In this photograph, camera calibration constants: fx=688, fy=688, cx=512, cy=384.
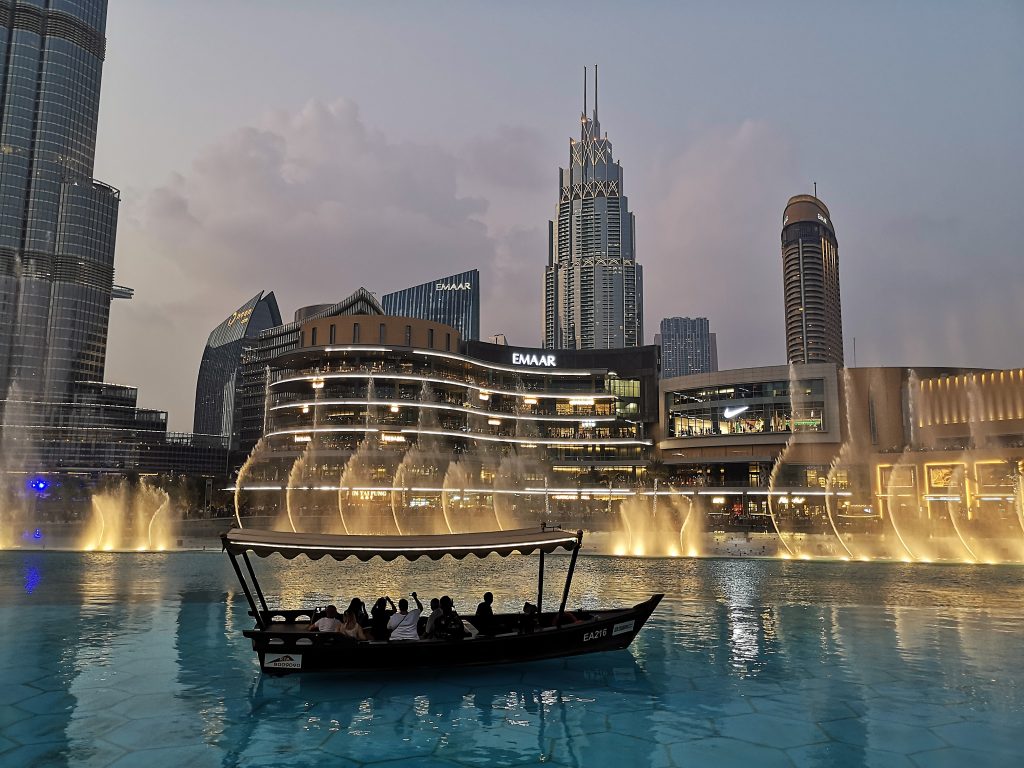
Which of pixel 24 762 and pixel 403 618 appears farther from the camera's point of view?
pixel 403 618

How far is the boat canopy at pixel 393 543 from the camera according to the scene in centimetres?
1641

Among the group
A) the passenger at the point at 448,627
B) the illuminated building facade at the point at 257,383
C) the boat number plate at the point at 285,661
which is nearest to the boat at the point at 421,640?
the boat number plate at the point at 285,661

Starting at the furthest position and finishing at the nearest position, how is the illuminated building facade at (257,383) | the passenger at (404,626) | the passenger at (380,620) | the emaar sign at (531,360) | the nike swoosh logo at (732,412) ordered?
the illuminated building facade at (257,383)
the emaar sign at (531,360)
the nike swoosh logo at (732,412)
the passenger at (380,620)
the passenger at (404,626)

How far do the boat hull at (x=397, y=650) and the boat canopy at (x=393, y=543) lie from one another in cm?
190

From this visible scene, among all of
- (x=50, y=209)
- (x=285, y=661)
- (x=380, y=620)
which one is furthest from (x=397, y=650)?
(x=50, y=209)

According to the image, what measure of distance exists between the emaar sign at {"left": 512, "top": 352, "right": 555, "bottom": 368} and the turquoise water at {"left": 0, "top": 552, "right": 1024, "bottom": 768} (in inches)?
3576

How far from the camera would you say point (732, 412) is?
9962 cm

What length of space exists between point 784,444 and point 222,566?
258ft

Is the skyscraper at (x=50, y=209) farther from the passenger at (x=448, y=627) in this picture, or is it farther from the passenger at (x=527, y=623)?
the passenger at (x=527, y=623)

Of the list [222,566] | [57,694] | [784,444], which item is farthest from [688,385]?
[57,694]

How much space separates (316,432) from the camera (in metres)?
92.1

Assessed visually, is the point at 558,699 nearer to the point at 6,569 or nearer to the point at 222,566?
the point at 222,566

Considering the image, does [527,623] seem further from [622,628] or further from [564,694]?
[622,628]

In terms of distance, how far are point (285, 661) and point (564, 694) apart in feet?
21.0
